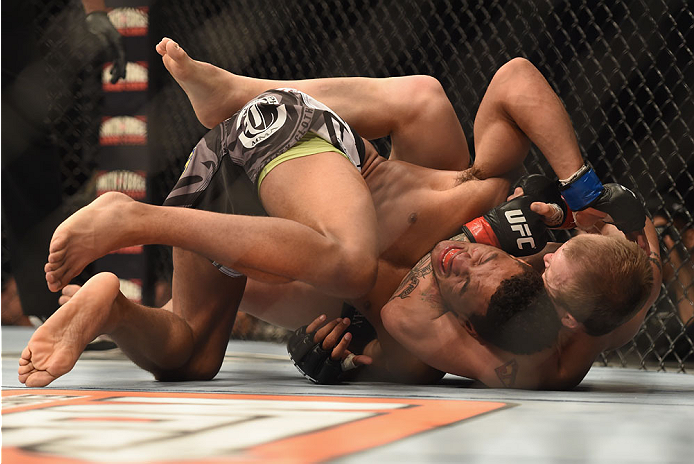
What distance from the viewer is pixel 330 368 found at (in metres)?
1.25

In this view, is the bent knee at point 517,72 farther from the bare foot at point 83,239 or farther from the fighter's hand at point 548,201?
the bare foot at point 83,239

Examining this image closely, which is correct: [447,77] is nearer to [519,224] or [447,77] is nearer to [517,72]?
[517,72]

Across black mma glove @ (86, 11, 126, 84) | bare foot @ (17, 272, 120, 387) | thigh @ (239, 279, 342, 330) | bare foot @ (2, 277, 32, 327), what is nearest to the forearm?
thigh @ (239, 279, 342, 330)

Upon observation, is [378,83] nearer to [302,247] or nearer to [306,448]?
[302,247]

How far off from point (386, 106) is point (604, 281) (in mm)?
543

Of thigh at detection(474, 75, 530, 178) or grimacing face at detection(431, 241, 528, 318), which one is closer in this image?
grimacing face at detection(431, 241, 528, 318)

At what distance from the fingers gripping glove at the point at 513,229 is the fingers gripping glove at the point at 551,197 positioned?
2cm

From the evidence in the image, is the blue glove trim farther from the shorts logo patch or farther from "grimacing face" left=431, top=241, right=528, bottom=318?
the shorts logo patch

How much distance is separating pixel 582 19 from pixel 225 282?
2.20 m

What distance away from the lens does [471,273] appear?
1.19 m

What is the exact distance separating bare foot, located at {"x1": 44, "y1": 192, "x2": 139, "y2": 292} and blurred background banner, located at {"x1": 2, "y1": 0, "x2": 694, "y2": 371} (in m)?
1.25

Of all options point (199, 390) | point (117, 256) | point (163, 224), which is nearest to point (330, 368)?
point (199, 390)

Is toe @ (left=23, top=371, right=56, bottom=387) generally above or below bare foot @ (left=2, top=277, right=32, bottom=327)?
above

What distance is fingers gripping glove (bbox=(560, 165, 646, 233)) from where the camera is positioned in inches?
47.5
